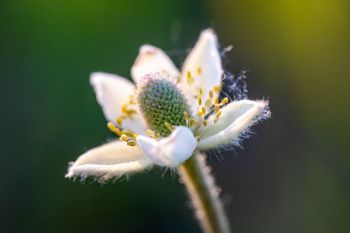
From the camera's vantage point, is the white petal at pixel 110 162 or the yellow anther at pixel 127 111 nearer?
the white petal at pixel 110 162

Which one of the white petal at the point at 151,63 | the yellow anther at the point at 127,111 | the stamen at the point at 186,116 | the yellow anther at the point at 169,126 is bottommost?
the yellow anther at the point at 169,126

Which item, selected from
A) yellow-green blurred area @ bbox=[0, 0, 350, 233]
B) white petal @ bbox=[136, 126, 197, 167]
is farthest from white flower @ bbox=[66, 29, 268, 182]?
yellow-green blurred area @ bbox=[0, 0, 350, 233]

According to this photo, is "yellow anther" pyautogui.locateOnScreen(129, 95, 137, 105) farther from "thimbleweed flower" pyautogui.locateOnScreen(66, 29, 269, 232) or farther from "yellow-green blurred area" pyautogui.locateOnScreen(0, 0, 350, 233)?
"yellow-green blurred area" pyautogui.locateOnScreen(0, 0, 350, 233)

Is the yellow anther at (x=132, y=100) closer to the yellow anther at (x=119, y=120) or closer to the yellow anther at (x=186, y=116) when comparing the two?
the yellow anther at (x=119, y=120)

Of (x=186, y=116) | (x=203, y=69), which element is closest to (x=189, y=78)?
(x=203, y=69)

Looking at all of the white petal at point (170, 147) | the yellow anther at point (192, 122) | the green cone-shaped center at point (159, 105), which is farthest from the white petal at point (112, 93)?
the white petal at point (170, 147)
